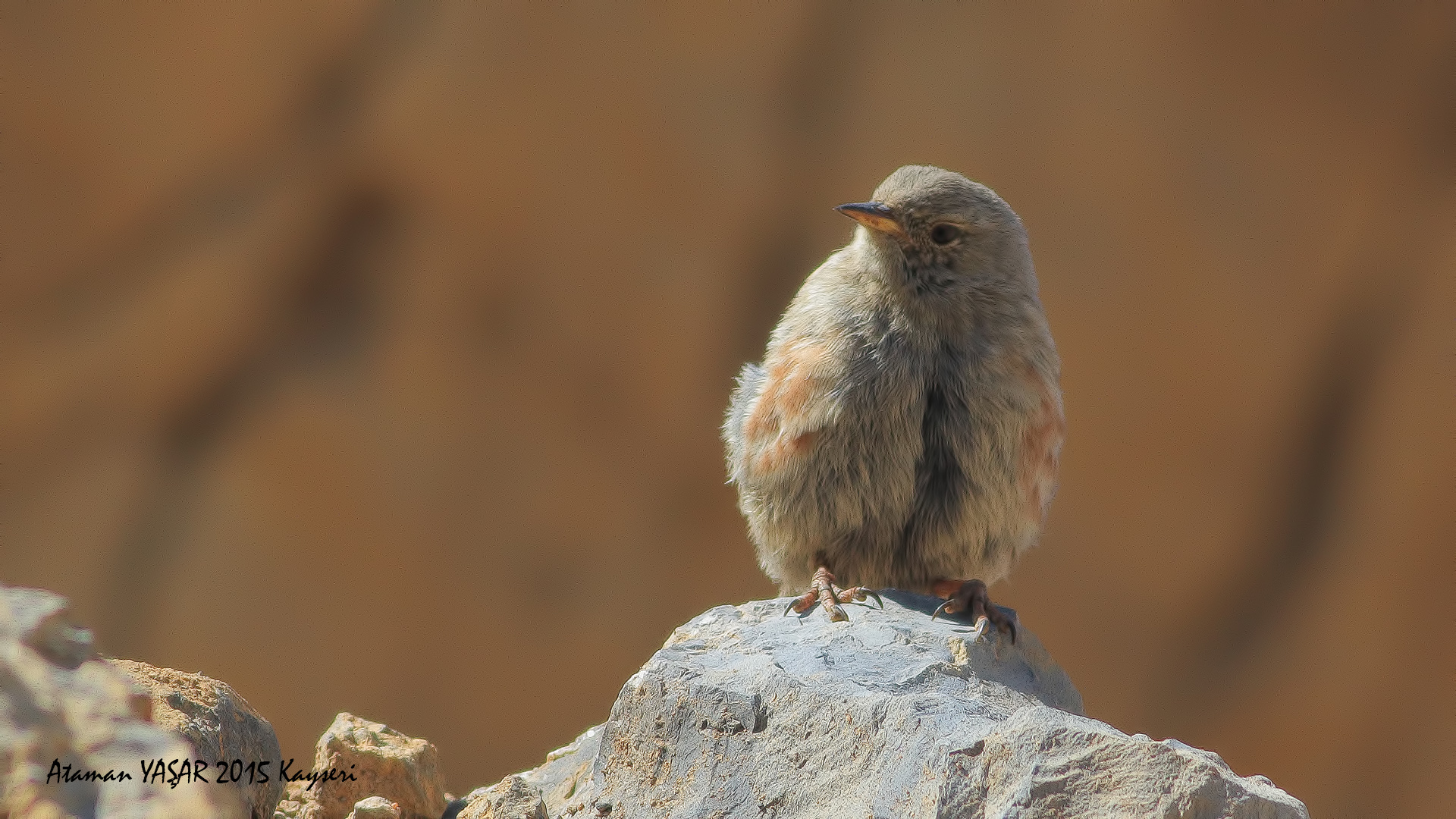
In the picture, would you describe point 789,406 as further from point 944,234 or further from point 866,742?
point 866,742

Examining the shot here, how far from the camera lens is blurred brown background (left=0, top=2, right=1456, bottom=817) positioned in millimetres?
9609

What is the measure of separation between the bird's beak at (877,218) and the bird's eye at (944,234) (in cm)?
11

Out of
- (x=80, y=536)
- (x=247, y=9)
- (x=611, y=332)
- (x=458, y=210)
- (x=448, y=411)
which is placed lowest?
(x=80, y=536)

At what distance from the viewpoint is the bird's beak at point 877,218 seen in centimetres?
453

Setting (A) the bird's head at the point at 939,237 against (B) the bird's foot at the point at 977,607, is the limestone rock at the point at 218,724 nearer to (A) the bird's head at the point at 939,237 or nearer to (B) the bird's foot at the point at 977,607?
(B) the bird's foot at the point at 977,607

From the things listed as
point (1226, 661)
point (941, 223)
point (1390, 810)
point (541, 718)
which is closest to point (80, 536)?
point (541, 718)

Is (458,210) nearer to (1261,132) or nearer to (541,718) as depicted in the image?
(541,718)

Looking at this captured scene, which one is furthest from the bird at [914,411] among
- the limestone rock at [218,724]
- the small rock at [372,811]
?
the limestone rock at [218,724]

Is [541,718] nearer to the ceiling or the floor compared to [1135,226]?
nearer to the floor

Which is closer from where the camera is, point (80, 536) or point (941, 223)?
point (941, 223)

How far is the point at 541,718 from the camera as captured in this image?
986 centimetres

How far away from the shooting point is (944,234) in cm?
458

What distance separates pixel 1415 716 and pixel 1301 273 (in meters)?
3.39

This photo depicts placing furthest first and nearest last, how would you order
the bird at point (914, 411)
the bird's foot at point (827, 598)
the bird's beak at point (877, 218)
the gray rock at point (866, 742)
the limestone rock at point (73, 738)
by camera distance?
the bird's beak at point (877, 218) → the bird at point (914, 411) → the bird's foot at point (827, 598) → the gray rock at point (866, 742) → the limestone rock at point (73, 738)
